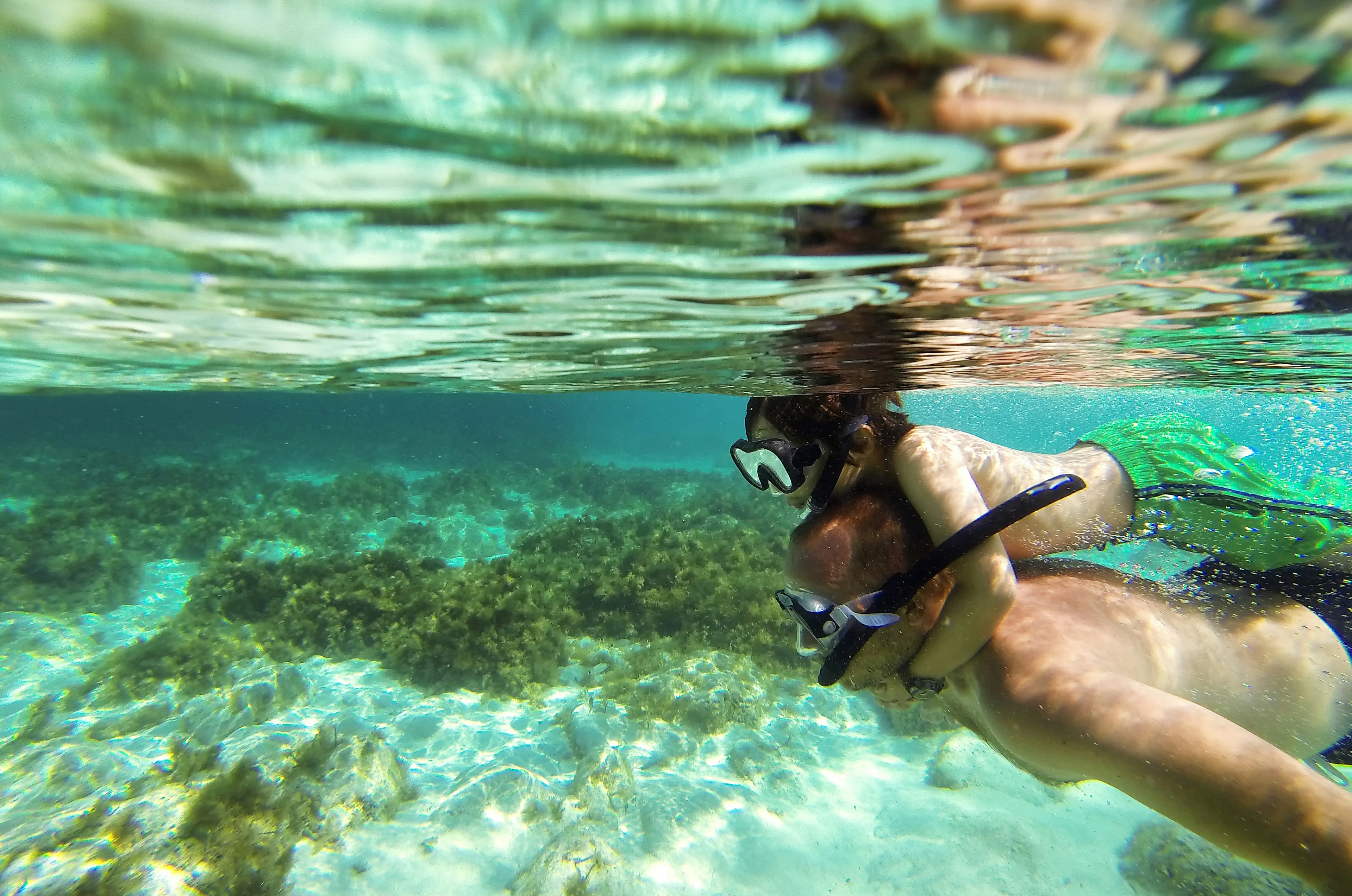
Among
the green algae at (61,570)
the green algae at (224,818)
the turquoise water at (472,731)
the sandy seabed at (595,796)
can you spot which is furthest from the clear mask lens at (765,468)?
the green algae at (61,570)

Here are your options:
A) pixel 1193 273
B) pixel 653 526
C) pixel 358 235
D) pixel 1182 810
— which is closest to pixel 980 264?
pixel 1193 273

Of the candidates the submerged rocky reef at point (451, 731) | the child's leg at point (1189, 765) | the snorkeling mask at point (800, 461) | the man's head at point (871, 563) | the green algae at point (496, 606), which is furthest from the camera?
the green algae at point (496, 606)

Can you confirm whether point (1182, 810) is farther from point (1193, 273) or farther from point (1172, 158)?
point (1193, 273)

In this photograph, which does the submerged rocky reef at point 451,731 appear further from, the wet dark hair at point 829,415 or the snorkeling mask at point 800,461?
the wet dark hair at point 829,415

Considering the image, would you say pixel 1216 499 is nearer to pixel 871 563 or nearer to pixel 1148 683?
pixel 1148 683

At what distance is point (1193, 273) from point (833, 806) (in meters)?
6.73

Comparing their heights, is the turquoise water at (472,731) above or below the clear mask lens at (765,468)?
below

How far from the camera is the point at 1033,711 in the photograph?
2445 millimetres

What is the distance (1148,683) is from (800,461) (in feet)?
7.14

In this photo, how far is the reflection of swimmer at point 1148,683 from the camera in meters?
1.78

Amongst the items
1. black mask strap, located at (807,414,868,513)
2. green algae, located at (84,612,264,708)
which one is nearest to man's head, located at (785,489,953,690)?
black mask strap, located at (807,414,868,513)

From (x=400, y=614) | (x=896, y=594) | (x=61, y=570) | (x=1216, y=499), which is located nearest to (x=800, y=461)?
(x=896, y=594)

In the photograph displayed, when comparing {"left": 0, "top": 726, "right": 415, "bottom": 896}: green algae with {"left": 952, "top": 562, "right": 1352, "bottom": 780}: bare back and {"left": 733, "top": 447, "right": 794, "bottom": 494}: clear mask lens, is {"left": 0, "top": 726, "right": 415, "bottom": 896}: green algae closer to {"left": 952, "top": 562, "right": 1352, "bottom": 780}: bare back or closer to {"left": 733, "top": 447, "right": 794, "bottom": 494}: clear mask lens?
{"left": 733, "top": 447, "right": 794, "bottom": 494}: clear mask lens

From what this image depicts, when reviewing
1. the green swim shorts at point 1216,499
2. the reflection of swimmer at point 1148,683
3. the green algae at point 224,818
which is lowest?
the green algae at point 224,818
